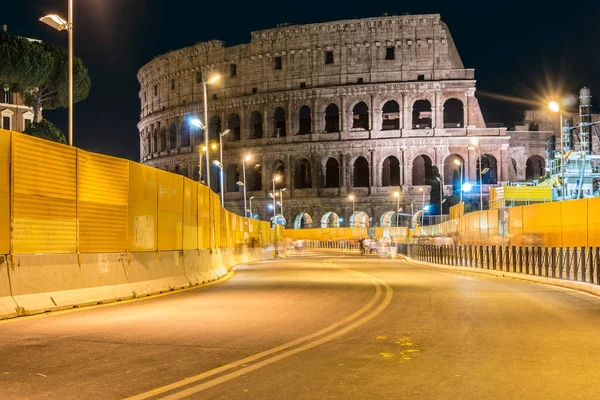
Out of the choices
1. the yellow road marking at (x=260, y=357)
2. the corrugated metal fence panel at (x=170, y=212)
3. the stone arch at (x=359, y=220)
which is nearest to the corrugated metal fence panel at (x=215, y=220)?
the corrugated metal fence panel at (x=170, y=212)

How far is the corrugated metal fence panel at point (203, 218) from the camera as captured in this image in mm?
26181

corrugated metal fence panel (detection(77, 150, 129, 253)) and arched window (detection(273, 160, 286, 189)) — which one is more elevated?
arched window (detection(273, 160, 286, 189))

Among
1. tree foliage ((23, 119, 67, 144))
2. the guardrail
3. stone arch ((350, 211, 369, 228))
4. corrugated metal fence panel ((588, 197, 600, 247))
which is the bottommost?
the guardrail

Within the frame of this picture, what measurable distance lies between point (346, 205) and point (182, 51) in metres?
34.1

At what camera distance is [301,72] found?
103 metres

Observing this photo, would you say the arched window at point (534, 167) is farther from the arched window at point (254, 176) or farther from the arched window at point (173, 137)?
the arched window at point (173, 137)

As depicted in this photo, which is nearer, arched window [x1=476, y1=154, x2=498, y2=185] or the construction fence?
the construction fence

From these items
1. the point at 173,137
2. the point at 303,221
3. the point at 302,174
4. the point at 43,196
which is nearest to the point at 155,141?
the point at 173,137

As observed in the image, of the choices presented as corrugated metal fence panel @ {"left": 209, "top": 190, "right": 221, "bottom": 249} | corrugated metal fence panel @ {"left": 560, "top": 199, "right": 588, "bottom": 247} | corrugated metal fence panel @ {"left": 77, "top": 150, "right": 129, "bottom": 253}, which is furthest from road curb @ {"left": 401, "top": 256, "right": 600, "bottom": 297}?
corrugated metal fence panel @ {"left": 77, "top": 150, "right": 129, "bottom": 253}

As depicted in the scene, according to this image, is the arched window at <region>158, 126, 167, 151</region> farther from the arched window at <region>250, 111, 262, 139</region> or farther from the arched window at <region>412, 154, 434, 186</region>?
the arched window at <region>412, 154, 434, 186</region>

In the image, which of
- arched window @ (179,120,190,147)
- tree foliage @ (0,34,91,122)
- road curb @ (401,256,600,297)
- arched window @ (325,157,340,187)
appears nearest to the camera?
road curb @ (401,256,600,297)

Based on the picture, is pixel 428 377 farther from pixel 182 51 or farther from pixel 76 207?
pixel 182 51

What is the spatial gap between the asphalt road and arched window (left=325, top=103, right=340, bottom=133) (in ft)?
306

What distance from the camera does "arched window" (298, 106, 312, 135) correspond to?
108m
